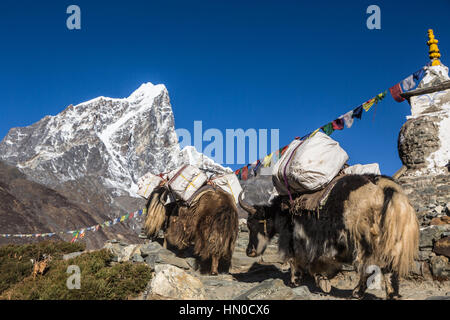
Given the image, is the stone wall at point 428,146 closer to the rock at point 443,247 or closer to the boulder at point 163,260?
the rock at point 443,247

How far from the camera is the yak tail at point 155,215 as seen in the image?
751 cm

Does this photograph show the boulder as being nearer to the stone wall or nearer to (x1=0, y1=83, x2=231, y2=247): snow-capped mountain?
the stone wall

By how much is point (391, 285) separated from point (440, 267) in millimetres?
989

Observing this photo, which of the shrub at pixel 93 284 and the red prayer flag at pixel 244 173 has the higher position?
the red prayer flag at pixel 244 173

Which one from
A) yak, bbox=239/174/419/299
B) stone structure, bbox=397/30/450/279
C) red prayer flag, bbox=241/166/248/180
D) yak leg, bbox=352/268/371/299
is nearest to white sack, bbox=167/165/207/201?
yak, bbox=239/174/419/299

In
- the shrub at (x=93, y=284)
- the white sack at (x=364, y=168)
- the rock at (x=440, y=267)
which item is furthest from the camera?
the white sack at (x=364, y=168)

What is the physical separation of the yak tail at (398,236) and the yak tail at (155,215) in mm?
4686

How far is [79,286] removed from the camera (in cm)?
413

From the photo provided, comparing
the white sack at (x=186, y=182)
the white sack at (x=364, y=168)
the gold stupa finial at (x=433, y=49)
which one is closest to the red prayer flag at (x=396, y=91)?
the gold stupa finial at (x=433, y=49)

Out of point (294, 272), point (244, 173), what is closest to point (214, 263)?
Result: point (294, 272)

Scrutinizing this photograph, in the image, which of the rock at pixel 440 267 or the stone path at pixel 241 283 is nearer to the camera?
the stone path at pixel 241 283
